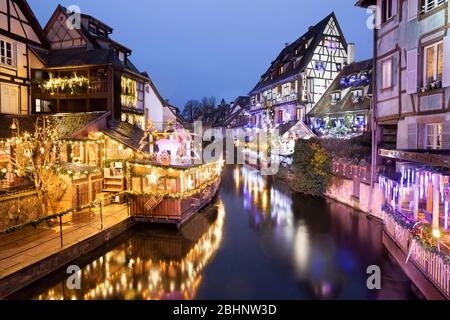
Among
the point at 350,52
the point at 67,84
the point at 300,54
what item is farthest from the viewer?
the point at 300,54

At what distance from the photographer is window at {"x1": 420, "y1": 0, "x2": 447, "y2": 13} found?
12318 millimetres

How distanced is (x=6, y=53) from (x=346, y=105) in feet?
85.6

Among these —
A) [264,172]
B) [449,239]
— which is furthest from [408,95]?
[264,172]

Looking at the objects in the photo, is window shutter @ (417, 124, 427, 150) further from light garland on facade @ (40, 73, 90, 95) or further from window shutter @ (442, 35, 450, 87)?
light garland on facade @ (40, 73, 90, 95)

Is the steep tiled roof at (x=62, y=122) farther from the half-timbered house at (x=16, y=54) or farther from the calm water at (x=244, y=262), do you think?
the calm water at (x=244, y=262)

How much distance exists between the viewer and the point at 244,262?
37.7 ft

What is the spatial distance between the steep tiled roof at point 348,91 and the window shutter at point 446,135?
49.9 feet

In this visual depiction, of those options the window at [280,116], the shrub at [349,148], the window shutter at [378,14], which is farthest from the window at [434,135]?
the window at [280,116]

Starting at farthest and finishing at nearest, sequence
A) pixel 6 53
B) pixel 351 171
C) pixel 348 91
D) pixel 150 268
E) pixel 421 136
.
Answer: pixel 348 91, pixel 6 53, pixel 351 171, pixel 421 136, pixel 150 268

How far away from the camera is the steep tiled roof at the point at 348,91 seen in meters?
28.5

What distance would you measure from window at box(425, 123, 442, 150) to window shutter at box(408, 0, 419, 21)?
4.45 metres

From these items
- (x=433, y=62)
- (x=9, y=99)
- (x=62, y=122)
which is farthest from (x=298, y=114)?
(x=9, y=99)

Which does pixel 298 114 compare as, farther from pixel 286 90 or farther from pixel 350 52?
pixel 350 52
